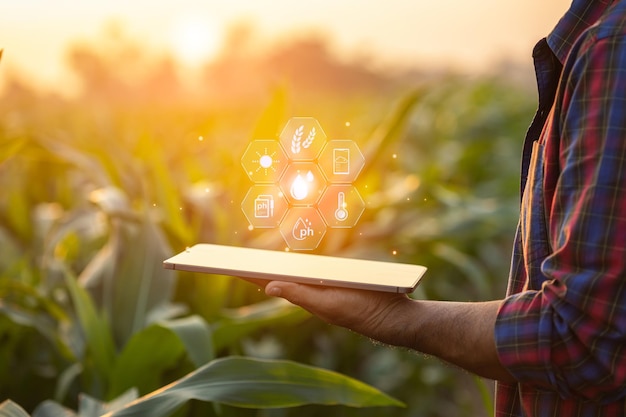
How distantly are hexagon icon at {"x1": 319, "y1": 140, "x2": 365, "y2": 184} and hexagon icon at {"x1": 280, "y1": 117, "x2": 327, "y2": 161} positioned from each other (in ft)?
0.05

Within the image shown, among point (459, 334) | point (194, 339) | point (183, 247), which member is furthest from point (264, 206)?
point (183, 247)

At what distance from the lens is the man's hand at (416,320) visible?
76cm

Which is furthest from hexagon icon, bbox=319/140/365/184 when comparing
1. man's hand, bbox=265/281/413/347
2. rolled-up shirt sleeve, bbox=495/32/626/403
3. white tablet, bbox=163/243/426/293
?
rolled-up shirt sleeve, bbox=495/32/626/403

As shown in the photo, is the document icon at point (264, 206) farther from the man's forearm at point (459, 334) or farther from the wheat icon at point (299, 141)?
the man's forearm at point (459, 334)

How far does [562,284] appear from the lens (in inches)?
27.1

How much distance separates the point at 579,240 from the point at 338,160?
55 cm

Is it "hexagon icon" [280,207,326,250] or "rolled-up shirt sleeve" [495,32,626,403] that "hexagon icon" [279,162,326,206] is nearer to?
"hexagon icon" [280,207,326,250]

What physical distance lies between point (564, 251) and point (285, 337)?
1402 mm

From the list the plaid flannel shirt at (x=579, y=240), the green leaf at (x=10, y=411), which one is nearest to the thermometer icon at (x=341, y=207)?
the plaid flannel shirt at (x=579, y=240)

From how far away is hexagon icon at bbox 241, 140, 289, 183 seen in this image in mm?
1145

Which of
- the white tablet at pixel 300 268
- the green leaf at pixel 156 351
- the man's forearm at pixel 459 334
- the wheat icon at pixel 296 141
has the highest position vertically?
the wheat icon at pixel 296 141

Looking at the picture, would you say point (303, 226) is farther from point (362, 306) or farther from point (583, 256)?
point (583, 256)

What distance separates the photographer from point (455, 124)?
4785mm

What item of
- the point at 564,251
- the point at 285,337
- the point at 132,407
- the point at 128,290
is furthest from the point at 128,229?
the point at 564,251
